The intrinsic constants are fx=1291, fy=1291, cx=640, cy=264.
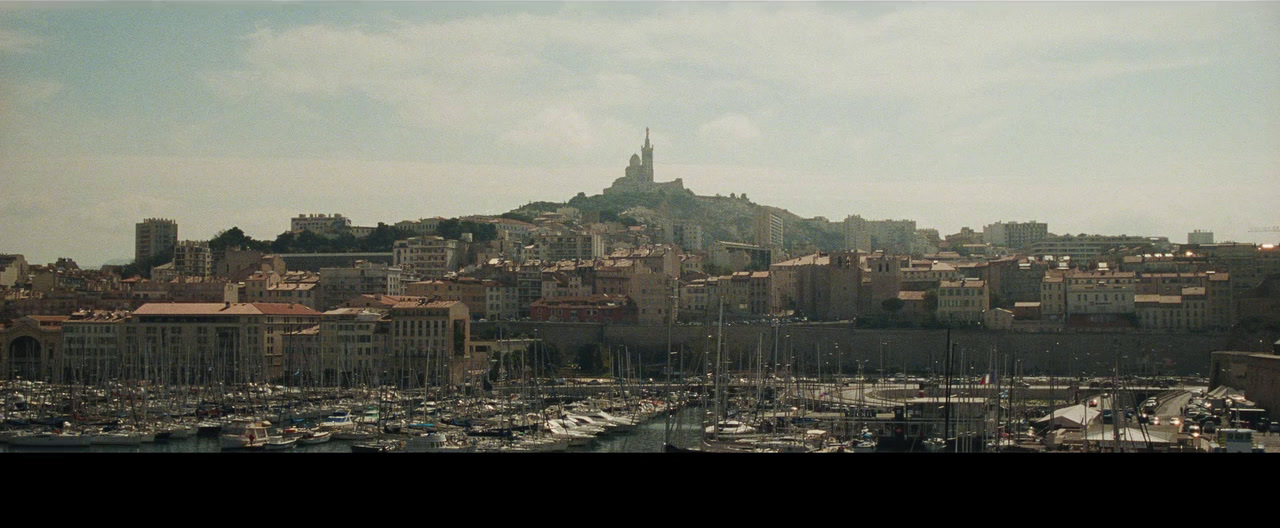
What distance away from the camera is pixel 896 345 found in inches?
813

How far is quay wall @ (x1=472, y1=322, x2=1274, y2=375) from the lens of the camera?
1802 centimetres

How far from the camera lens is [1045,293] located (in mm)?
22406

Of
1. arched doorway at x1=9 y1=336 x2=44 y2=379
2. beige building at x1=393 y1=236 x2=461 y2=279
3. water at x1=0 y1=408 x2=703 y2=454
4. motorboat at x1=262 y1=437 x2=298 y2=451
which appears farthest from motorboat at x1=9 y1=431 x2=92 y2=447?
beige building at x1=393 y1=236 x2=461 y2=279

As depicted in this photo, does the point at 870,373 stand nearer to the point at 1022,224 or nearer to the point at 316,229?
the point at 316,229

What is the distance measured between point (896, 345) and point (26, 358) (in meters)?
12.6

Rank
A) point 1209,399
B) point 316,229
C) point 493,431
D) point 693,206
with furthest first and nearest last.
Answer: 1. point 693,206
2. point 316,229
3. point 1209,399
4. point 493,431

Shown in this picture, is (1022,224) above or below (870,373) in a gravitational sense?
above

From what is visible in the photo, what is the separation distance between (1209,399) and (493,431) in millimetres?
6962

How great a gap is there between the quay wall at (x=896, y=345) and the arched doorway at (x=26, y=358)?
680cm

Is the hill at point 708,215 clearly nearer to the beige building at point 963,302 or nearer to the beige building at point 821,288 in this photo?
the beige building at point 821,288

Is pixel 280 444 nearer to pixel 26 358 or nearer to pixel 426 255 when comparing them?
pixel 26 358

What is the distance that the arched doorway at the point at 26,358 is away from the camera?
46.3 ft

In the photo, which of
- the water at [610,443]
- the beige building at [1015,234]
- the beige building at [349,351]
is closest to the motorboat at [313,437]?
the water at [610,443]

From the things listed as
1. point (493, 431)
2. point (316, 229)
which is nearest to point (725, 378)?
point (493, 431)
